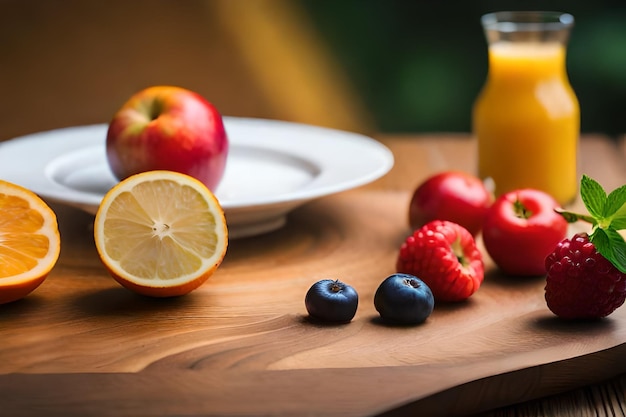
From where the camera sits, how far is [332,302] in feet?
3.75

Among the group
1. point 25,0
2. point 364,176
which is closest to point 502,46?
point 364,176

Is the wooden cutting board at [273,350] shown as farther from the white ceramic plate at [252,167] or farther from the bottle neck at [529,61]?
the bottle neck at [529,61]

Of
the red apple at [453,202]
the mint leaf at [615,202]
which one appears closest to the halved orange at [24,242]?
the red apple at [453,202]

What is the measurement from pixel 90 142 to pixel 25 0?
121cm

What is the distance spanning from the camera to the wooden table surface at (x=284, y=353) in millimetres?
961

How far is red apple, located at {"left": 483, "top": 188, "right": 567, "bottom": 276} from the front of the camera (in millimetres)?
1336

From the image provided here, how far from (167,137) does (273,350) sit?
520 mm

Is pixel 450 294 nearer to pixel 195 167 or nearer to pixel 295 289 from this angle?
pixel 295 289

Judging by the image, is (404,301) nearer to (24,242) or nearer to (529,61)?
(24,242)

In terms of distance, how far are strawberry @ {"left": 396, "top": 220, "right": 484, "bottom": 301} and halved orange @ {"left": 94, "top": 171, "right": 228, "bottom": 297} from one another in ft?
0.86

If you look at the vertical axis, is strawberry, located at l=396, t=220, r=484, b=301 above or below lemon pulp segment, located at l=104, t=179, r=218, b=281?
below

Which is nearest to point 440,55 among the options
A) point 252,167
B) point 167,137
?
point 252,167

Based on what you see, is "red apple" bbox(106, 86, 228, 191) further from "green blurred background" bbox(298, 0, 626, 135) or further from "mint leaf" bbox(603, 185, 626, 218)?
"green blurred background" bbox(298, 0, 626, 135)

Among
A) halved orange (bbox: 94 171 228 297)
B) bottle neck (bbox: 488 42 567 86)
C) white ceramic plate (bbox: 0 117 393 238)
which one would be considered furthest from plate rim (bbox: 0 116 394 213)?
bottle neck (bbox: 488 42 567 86)
